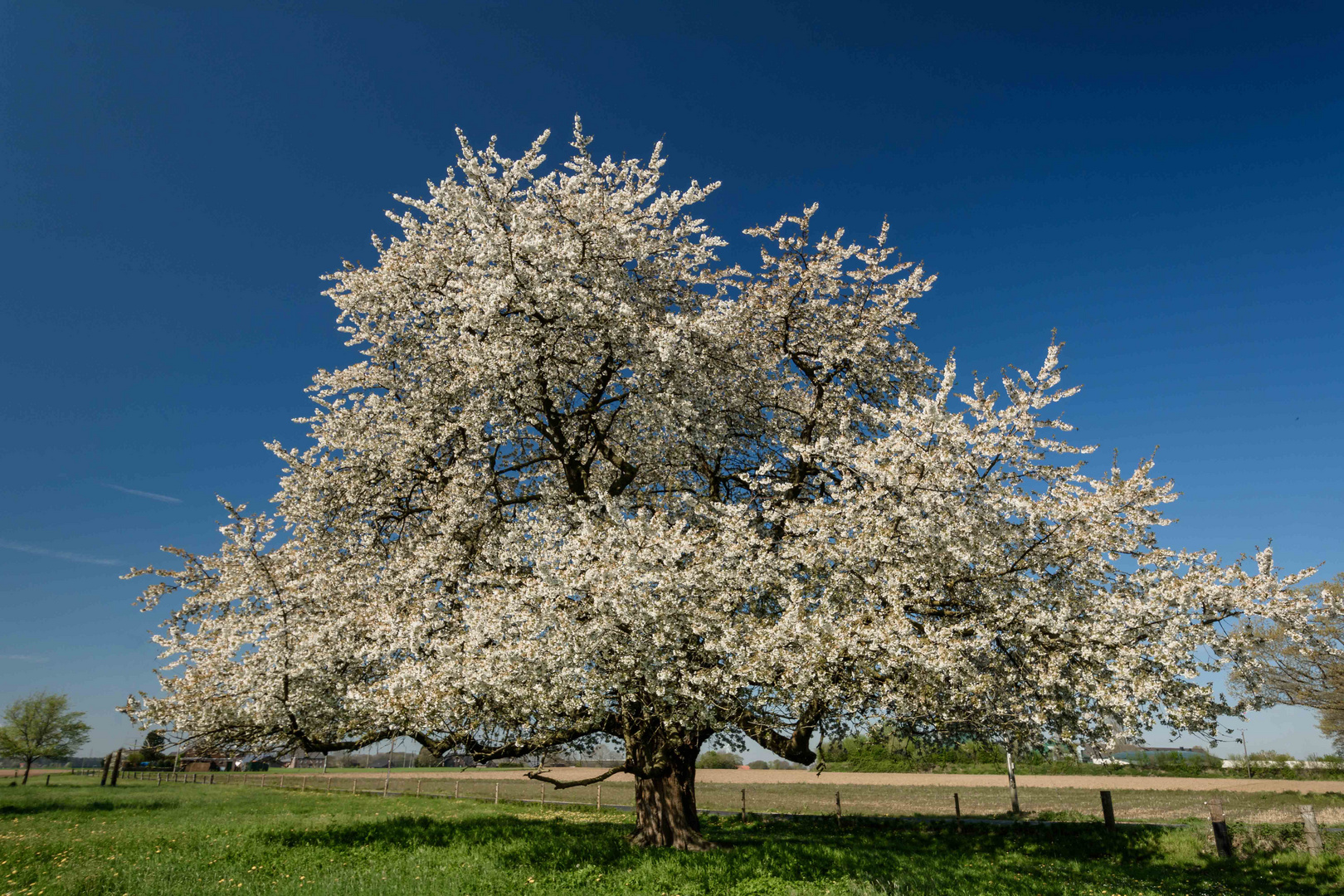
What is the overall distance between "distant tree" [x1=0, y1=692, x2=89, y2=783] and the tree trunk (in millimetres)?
93070

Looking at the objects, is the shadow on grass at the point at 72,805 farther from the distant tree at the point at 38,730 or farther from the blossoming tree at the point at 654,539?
the distant tree at the point at 38,730

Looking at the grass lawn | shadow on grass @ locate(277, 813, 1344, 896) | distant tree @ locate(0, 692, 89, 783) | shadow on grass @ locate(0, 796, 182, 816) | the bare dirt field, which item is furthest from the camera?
distant tree @ locate(0, 692, 89, 783)

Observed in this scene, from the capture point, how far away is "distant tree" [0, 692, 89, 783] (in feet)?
246

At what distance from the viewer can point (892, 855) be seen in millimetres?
16203

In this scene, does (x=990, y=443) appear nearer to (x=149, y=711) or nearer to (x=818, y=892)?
(x=818, y=892)

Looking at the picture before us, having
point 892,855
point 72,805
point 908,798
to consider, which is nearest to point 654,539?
point 892,855

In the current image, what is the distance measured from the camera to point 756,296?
1864 cm

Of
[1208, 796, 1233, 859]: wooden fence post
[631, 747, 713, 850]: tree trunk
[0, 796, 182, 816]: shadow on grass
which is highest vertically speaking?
[631, 747, 713, 850]: tree trunk

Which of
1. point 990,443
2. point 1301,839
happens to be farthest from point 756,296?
point 1301,839

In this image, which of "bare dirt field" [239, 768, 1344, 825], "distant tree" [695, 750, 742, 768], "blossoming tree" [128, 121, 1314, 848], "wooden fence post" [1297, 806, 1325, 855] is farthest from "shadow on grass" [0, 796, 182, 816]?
"distant tree" [695, 750, 742, 768]

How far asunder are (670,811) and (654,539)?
24.2 feet

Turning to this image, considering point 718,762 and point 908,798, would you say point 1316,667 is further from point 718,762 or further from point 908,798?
point 718,762

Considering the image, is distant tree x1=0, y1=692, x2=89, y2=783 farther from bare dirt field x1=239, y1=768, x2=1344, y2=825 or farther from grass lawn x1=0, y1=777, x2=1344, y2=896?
grass lawn x1=0, y1=777, x2=1344, y2=896

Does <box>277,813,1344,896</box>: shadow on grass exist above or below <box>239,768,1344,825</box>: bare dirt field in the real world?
above
